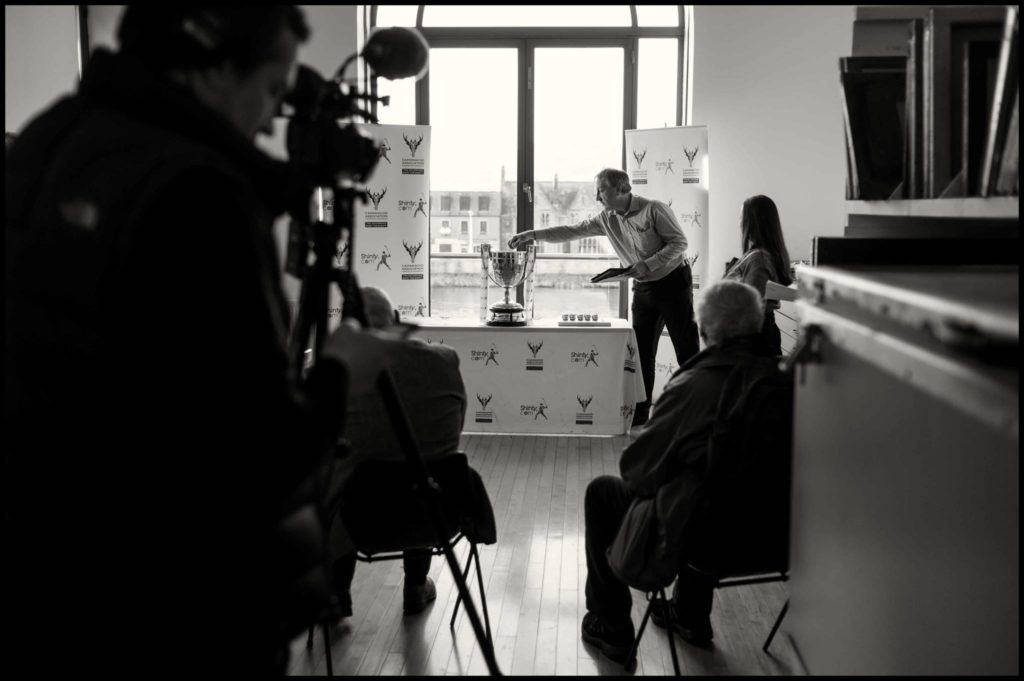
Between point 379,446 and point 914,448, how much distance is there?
1.49 meters

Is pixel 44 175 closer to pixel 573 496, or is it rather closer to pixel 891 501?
pixel 891 501

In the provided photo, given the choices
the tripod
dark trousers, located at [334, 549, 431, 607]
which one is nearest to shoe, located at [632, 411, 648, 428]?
dark trousers, located at [334, 549, 431, 607]

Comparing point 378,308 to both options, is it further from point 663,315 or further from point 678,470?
point 663,315

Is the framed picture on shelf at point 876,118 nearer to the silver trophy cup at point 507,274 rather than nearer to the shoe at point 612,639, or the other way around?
the shoe at point 612,639

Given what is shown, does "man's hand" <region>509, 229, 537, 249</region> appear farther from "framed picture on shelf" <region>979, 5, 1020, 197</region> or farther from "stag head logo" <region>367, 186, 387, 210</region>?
"framed picture on shelf" <region>979, 5, 1020, 197</region>

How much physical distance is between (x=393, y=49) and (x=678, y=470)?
1.17 metres

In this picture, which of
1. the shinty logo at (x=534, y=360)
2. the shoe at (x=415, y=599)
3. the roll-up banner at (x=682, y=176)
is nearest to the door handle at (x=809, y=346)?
the shoe at (x=415, y=599)

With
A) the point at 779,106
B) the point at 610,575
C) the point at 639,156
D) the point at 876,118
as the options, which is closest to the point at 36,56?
the point at 639,156

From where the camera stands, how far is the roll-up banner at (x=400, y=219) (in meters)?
5.82

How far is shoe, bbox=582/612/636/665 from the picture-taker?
7.73 feet

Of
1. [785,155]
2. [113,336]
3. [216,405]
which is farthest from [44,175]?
[785,155]

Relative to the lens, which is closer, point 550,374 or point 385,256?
point 550,374

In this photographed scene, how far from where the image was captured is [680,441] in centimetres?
209

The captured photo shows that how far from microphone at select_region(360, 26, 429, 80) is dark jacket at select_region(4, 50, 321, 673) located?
0.48 m
